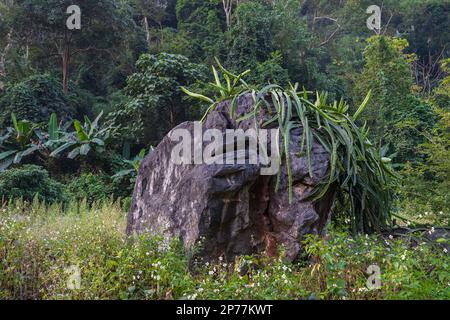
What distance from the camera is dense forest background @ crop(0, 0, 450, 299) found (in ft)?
14.1

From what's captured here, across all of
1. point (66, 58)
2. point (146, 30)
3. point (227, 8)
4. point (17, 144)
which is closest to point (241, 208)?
point (17, 144)

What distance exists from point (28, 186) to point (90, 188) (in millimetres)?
1798

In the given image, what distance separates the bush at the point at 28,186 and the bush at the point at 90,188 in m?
0.81

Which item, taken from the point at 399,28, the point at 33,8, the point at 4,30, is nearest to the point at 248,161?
the point at 33,8

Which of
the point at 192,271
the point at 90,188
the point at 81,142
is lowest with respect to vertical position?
the point at 192,271

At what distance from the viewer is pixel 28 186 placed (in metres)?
9.66

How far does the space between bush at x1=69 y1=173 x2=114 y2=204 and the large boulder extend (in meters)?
5.87

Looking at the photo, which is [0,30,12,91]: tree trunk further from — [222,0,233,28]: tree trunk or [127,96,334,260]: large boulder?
[127,96,334,260]: large boulder

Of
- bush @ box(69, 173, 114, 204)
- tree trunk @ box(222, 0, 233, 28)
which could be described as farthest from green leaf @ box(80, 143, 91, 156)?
tree trunk @ box(222, 0, 233, 28)

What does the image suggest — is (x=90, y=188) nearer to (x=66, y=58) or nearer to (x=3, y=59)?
(x=66, y=58)

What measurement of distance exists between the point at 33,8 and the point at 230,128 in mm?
12927

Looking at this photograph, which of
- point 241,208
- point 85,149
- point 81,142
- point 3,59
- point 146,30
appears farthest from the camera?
point 146,30

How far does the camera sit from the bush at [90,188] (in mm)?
10953
